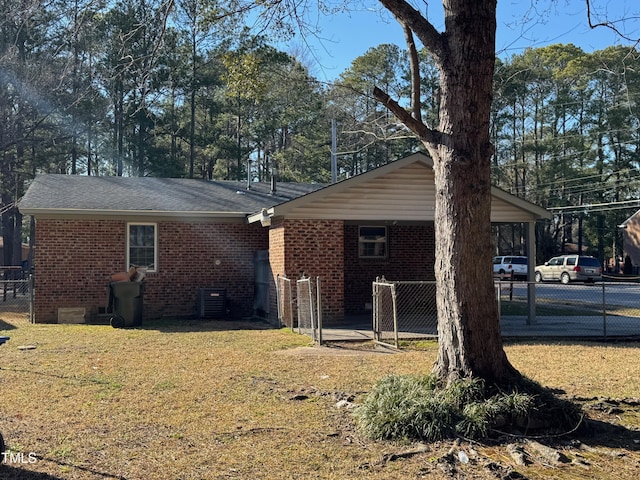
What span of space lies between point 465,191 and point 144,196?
1259cm

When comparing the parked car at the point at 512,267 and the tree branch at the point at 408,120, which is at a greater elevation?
the tree branch at the point at 408,120

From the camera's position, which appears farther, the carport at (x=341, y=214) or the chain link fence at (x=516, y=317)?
the carport at (x=341, y=214)

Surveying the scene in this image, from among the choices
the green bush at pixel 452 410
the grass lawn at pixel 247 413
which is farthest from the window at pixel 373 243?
the green bush at pixel 452 410

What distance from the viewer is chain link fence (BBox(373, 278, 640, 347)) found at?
11492 mm

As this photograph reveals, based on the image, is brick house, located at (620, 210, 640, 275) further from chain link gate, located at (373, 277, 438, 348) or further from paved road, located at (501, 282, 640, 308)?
chain link gate, located at (373, 277, 438, 348)

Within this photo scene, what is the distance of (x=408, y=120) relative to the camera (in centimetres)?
631

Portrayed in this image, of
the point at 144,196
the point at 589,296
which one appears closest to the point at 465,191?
the point at 144,196

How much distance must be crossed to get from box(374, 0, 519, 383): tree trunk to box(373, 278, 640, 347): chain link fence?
4.25 metres

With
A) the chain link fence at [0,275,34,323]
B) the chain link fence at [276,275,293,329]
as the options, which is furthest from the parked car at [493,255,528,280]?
the chain link fence at [0,275,34,323]

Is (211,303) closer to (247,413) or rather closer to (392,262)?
(392,262)

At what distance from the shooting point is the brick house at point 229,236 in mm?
13867

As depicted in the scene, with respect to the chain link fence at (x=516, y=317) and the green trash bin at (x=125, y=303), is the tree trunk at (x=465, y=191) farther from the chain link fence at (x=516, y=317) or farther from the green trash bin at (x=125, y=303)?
the green trash bin at (x=125, y=303)

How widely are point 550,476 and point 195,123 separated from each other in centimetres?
3705

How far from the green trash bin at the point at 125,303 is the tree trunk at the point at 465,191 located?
9.80m
